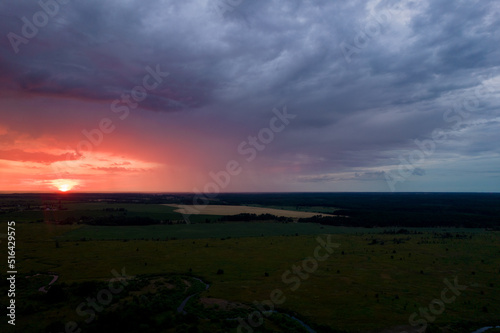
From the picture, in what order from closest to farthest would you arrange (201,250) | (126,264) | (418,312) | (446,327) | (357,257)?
(446,327)
(418,312)
(126,264)
(357,257)
(201,250)

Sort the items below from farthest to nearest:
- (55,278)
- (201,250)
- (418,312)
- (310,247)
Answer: (310,247)
(201,250)
(55,278)
(418,312)

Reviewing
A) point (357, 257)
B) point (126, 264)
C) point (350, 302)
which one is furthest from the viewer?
point (357, 257)

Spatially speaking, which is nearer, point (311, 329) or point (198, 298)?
point (311, 329)

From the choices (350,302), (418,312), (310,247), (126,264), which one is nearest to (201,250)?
(126,264)

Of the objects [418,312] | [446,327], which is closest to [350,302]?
[418,312]

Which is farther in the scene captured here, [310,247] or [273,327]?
[310,247]

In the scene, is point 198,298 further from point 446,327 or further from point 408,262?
point 408,262

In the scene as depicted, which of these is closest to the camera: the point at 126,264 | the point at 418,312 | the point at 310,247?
the point at 418,312

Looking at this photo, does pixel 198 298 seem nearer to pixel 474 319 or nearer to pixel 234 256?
pixel 234 256
